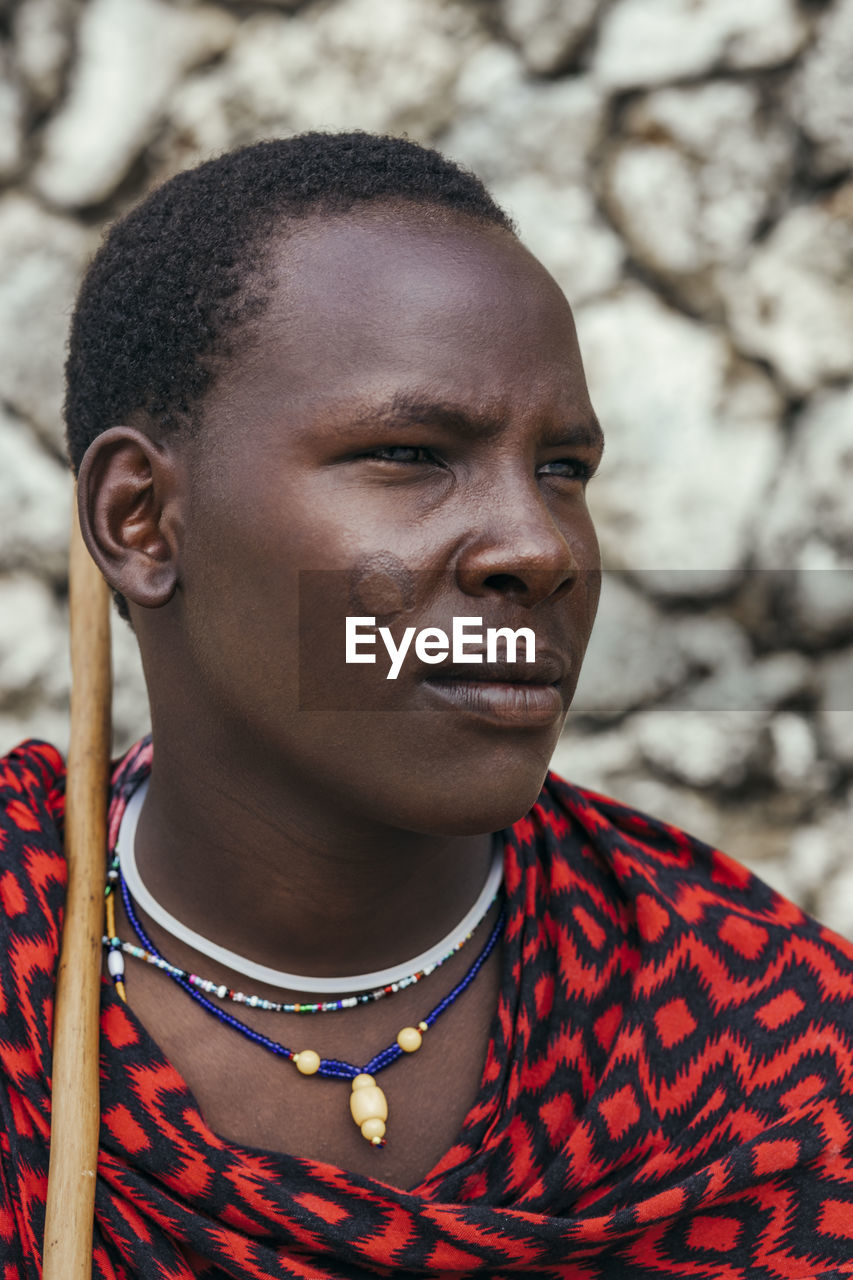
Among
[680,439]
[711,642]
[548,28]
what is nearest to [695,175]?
[548,28]

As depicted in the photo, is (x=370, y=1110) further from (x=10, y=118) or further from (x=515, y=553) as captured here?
(x=10, y=118)

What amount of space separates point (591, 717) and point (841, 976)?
1.27m

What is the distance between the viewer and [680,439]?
9.15ft

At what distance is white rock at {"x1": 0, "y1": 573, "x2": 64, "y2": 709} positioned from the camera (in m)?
2.94

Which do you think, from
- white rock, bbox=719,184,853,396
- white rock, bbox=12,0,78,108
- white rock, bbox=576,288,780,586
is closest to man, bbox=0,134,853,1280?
white rock, bbox=576,288,780,586

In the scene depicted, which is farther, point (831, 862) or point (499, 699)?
point (831, 862)

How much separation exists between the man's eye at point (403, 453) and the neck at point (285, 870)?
390 mm

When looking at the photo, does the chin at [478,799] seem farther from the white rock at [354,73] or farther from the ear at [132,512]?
the white rock at [354,73]

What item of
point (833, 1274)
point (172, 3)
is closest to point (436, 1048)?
point (833, 1274)

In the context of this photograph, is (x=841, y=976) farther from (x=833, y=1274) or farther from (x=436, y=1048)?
(x=436, y=1048)

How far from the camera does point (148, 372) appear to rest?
5.13ft

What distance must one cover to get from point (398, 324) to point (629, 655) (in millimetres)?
1618

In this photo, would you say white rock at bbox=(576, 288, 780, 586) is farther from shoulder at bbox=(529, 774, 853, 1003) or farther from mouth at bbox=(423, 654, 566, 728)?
mouth at bbox=(423, 654, 566, 728)

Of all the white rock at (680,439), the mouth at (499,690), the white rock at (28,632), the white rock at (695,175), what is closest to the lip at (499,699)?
the mouth at (499,690)
